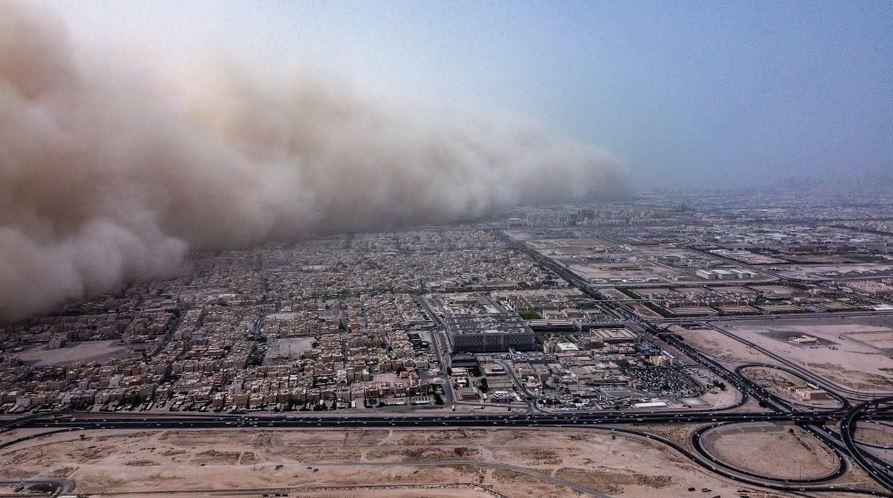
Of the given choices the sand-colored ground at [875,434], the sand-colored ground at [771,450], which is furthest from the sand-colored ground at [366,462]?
the sand-colored ground at [875,434]

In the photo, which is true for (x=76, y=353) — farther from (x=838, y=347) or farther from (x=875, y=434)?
(x=838, y=347)

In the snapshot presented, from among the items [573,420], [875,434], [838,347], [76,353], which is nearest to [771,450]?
[875,434]

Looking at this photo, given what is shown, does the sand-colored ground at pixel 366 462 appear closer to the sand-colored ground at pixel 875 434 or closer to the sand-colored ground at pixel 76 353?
the sand-colored ground at pixel 875 434

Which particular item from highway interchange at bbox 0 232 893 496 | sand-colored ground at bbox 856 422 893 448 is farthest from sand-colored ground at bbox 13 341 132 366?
sand-colored ground at bbox 856 422 893 448

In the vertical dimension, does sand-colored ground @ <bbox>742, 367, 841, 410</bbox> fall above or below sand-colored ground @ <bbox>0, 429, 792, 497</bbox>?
above

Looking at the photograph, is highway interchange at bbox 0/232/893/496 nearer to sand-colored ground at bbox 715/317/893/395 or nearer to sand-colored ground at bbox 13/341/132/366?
sand-colored ground at bbox 715/317/893/395

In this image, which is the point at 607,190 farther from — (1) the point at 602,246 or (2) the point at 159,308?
(2) the point at 159,308

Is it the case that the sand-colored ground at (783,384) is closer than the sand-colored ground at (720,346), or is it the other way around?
the sand-colored ground at (783,384)
